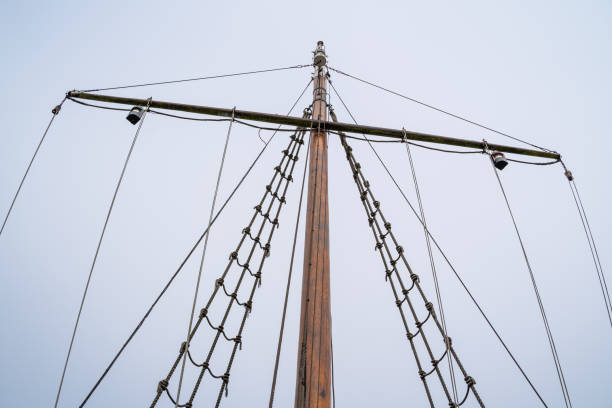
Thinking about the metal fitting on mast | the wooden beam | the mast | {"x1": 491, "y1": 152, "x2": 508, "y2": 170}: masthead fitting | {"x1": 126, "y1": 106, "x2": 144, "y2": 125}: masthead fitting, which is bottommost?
the mast

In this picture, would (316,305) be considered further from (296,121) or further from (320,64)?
(320,64)

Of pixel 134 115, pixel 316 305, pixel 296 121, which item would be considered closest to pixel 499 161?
pixel 296 121

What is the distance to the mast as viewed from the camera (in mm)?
3180

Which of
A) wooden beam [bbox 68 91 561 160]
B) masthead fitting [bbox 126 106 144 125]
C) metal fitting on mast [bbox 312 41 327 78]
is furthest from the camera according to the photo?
metal fitting on mast [bbox 312 41 327 78]

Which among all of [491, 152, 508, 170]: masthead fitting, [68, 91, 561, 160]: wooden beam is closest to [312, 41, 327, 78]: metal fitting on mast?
[68, 91, 561, 160]: wooden beam

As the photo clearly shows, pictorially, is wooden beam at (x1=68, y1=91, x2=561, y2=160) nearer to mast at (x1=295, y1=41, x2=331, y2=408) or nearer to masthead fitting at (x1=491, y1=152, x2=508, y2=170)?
masthead fitting at (x1=491, y1=152, x2=508, y2=170)

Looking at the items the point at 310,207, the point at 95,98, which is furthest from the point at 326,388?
the point at 95,98

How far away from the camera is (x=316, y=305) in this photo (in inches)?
144

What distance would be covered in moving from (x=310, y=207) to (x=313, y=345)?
169cm

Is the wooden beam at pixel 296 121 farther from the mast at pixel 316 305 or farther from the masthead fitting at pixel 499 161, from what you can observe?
the mast at pixel 316 305

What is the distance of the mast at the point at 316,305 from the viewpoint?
318 centimetres

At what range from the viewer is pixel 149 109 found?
4.98m

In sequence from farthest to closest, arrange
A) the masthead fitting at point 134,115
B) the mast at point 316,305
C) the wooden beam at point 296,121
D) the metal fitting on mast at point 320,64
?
the metal fitting on mast at point 320,64
the wooden beam at point 296,121
the masthead fitting at point 134,115
the mast at point 316,305

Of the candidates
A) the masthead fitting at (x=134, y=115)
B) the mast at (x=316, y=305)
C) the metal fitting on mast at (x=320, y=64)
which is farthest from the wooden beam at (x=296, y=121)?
the metal fitting on mast at (x=320, y=64)
